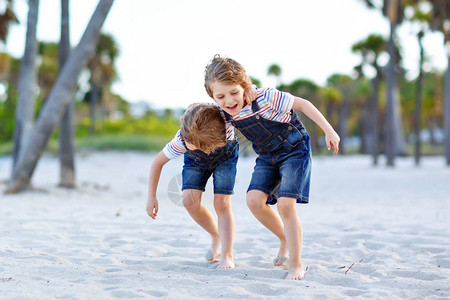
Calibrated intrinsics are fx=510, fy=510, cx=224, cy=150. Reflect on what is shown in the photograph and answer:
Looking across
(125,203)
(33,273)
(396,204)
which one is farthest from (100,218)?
(396,204)

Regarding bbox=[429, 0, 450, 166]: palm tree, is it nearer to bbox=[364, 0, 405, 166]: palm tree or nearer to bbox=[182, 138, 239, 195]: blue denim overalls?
bbox=[364, 0, 405, 166]: palm tree

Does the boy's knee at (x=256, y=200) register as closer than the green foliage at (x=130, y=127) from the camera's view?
Yes

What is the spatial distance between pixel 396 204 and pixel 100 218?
445 centimetres

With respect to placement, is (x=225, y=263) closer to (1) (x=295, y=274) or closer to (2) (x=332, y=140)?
(1) (x=295, y=274)

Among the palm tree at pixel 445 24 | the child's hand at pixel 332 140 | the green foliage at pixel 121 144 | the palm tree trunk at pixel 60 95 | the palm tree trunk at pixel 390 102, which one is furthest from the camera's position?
the green foliage at pixel 121 144

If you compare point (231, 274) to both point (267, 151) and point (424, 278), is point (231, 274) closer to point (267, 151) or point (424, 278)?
point (267, 151)

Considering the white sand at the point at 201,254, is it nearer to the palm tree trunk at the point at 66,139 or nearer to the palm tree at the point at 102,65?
the palm tree trunk at the point at 66,139

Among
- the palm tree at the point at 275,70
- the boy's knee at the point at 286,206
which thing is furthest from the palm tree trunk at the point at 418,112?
the palm tree at the point at 275,70

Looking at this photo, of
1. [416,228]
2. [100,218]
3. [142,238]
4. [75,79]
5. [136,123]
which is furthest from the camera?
[136,123]

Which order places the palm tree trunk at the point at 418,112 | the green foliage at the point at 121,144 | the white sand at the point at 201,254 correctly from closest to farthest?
the white sand at the point at 201,254 → the palm tree trunk at the point at 418,112 → the green foliage at the point at 121,144

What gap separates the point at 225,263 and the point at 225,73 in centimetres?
134

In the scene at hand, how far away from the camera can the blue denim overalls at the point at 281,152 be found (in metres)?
3.33

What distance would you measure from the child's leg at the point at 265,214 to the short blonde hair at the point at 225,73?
75cm

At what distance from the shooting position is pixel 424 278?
3.29 meters
